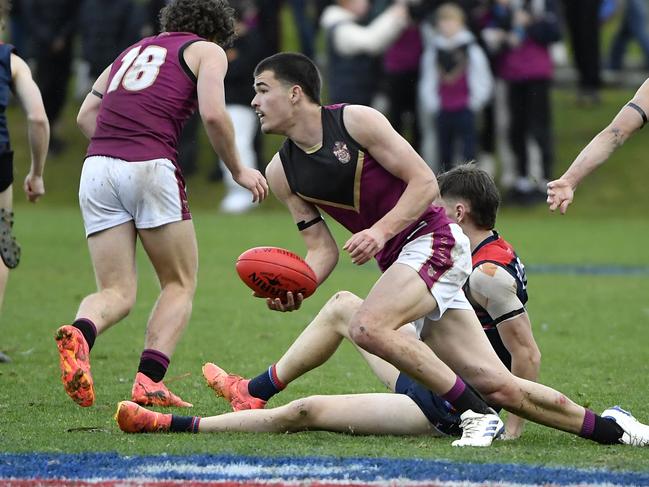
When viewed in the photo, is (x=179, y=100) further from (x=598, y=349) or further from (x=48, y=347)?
(x=598, y=349)

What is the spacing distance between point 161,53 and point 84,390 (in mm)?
1798

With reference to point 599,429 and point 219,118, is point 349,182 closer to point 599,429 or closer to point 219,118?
point 219,118

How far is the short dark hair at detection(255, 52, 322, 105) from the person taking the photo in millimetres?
5773

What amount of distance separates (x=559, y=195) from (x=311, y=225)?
114 centimetres

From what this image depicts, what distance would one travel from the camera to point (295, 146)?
19.0 ft

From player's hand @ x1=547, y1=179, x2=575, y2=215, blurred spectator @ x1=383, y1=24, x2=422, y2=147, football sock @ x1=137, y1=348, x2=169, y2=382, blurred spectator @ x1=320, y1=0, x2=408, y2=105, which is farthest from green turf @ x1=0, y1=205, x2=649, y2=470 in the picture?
blurred spectator @ x1=383, y1=24, x2=422, y2=147

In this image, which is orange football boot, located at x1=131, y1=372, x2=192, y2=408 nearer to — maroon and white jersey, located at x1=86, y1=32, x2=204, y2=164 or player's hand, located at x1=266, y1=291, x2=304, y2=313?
player's hand, located at x1=266, y1=291, x2=304, y2=313

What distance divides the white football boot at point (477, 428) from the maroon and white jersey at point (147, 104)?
2146mm

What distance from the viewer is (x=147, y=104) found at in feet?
21.5

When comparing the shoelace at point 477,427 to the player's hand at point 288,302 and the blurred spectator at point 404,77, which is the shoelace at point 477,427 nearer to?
the player's hand at point 288,302

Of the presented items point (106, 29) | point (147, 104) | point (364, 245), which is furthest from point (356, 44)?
point (364, 245)

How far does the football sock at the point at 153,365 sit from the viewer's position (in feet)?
21.3

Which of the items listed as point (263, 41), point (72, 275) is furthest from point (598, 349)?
point (263, 41)

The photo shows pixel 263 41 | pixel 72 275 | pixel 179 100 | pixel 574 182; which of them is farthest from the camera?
pixel 263 41
